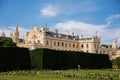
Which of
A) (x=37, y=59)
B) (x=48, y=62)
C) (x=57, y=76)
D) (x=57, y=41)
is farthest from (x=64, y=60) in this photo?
(x=57, y=41)

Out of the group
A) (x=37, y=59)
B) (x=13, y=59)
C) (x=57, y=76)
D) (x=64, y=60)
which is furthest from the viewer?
(x=64, y=60)

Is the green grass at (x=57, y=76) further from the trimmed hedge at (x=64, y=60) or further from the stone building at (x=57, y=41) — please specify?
the stone building at (x=57, y=41)

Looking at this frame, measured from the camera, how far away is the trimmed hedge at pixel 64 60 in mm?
29547

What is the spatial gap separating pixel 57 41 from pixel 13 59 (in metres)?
47.6

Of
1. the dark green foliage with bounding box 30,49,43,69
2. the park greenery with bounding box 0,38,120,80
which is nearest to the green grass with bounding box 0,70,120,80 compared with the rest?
the park greenery with bounding box 0,38,120,80

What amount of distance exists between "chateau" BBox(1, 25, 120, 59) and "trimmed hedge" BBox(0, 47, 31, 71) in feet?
119

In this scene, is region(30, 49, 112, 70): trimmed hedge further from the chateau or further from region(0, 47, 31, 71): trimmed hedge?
the chateau

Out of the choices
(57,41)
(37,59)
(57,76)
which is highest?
(57,41)

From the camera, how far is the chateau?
69000 mm

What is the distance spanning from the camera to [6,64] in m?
24.5

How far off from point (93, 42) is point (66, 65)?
4675 centimetres

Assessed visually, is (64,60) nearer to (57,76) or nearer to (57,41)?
(57,76)

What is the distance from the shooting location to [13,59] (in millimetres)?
25547

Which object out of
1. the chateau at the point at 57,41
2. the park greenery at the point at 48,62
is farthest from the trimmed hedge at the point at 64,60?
the chateau at the point at 57,41
